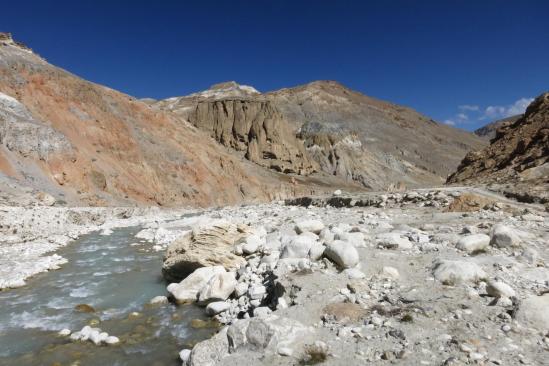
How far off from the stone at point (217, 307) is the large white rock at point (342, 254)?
2482mm

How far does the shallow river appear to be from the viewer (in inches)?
273

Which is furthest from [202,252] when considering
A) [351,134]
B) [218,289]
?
[351,134]

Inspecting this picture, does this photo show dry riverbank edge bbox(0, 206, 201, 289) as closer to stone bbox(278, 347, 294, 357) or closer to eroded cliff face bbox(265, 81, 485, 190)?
stone bbox(278, 347, 294, 357)

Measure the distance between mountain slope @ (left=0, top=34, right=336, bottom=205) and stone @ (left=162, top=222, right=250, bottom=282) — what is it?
24943 mm

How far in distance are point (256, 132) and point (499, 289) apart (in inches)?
3288

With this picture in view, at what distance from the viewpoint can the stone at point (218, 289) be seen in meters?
9.24

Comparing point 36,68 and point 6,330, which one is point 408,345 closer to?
point 6,330

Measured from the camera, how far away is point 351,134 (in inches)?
4203

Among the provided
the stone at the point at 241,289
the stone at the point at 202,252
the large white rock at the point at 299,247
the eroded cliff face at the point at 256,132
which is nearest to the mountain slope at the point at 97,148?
the eroded cliff face at the point at 256,132

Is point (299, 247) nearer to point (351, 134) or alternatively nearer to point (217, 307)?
point (217, 307)

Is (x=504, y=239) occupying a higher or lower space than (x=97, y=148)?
lower

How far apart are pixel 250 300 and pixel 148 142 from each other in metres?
48.2

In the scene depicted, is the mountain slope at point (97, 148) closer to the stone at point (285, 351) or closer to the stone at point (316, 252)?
the stone at point (316, 252)

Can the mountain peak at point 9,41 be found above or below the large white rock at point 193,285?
above
